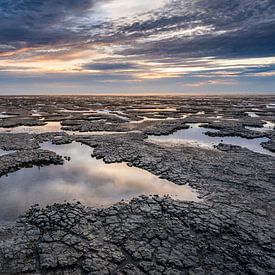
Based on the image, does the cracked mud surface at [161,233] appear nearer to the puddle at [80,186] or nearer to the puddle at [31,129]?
the puddle at [80,186]

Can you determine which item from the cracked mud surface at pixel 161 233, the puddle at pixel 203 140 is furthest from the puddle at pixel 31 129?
the cracked mud surface at pixel 161 233

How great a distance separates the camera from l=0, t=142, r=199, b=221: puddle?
41.7ft

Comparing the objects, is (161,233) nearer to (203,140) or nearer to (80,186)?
(80,186)

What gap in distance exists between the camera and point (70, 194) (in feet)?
44.1

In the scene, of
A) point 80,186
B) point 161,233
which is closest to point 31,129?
point 80,186

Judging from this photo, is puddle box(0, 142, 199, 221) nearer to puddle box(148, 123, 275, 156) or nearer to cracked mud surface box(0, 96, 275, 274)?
cracked mud surface box(0, 96, 275, 274)

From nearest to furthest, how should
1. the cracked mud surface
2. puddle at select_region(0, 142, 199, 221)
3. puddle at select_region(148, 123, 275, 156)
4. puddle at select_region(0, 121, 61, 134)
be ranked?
the cracked mud surface, puddle at select_region(0, 142, 199, 221), puddle at select_region(148, 123, 275, 156), puddle at select_region(0, 121, 61, 134)

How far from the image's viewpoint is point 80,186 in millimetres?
14516

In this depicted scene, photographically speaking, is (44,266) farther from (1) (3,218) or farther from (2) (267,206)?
(2) (267,206)

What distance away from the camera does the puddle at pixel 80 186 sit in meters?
12.7

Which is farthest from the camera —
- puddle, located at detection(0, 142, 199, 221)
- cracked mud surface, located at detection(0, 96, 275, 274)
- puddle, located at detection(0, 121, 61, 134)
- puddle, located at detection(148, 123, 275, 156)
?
puddle, located at detection(0, 121, 61, 134)

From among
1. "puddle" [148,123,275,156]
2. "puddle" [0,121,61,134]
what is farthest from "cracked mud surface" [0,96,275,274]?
"puddle" [0,121,61,134]

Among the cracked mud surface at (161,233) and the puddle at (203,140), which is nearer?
the cracked mud surface at (161,233)

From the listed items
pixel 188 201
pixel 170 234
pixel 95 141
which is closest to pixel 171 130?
pixel 95 141
